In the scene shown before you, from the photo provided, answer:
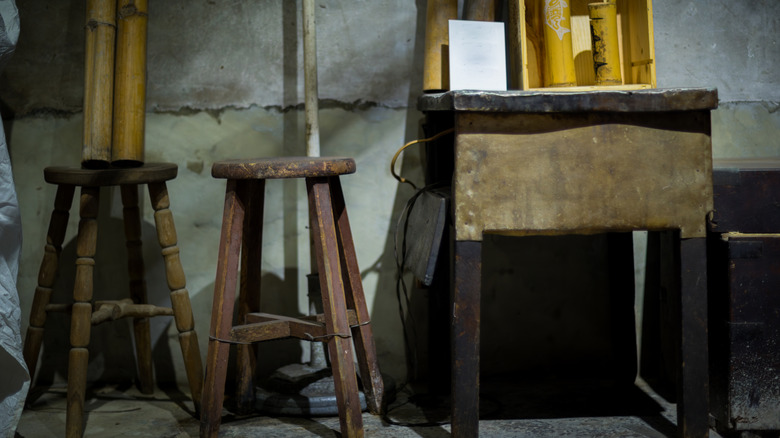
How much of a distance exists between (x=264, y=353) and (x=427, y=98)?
97 cm

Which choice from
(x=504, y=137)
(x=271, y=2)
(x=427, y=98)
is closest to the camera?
(x=504, y=137)

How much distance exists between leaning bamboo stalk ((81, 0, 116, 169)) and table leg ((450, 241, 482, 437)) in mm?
1011

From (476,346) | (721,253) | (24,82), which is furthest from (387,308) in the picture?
(24,82)

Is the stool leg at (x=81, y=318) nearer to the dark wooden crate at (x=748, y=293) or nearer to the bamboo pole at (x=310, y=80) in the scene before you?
the bamboo pole at (x=310, y=80)

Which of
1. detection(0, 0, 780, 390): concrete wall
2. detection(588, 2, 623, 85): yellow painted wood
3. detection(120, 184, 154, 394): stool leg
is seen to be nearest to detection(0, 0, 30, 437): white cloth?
detection(120, 184, 154, 394): stool leg

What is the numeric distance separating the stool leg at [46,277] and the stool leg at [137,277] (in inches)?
6.9

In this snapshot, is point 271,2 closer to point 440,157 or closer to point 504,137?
point 440,157

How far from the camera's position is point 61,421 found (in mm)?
2020

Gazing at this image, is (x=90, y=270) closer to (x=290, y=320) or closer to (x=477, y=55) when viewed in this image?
(x=290, y=320)

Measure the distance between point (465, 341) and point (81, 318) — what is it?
99 cm

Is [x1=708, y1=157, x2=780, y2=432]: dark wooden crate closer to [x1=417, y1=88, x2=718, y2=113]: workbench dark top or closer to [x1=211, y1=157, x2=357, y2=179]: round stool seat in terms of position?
[x1=417, y1=88, x2=718, y2=113]: workbench dark top

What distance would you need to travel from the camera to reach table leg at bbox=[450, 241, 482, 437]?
1.70 metres

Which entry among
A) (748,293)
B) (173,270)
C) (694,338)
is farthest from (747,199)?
(173,270)

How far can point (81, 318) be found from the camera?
1.90 meters
